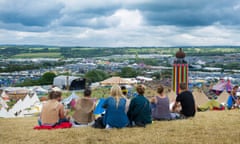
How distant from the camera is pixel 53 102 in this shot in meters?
7.96

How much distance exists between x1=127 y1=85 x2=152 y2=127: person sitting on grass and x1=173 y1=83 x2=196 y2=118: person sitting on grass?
134cm

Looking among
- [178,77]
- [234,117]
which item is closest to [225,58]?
[178,77]

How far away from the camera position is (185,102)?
9.15 meters

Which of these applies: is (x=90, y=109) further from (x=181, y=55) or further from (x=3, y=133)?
(x=181, y=55)

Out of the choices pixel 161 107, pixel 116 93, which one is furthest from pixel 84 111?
pixel 161 107

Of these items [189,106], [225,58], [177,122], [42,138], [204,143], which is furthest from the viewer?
[225,58]

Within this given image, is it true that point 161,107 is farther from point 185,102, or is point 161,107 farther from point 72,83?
point 72,83

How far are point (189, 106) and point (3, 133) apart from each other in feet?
16.0

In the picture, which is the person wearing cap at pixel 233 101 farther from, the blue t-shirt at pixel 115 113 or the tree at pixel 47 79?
the tree at pixel 47 79

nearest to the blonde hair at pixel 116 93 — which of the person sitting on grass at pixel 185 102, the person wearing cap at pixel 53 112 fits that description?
the person wearing cap at pixel 53 112

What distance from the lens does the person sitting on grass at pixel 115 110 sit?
7.69 metres

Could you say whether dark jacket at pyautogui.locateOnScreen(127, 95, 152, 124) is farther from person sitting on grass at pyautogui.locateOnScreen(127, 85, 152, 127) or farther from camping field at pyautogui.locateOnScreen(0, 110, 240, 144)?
camping field at pyautogui.locateOnScreen(0, 110, 240, 144)

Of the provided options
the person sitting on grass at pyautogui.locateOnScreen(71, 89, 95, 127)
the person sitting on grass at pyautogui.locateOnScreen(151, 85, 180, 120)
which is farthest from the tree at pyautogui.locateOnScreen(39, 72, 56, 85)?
the person sitting on grass at pyautogui.locateOnScreen(71, 89, 95, 127)

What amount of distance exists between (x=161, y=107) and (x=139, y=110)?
41.6 inches
